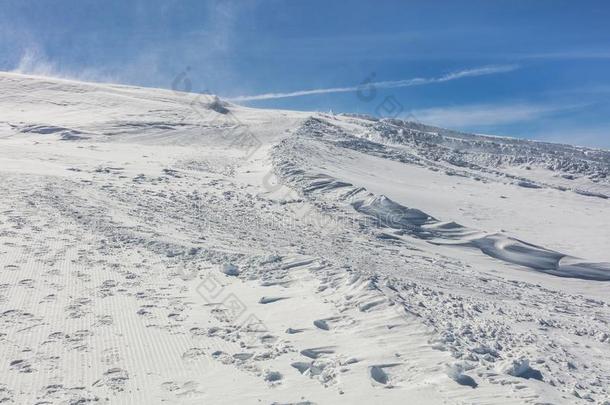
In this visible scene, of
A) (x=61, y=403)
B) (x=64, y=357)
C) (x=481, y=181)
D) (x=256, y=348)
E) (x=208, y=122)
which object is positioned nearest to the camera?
(x=61, y=403)

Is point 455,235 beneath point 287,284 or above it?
above

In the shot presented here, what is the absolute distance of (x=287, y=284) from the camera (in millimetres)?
9641

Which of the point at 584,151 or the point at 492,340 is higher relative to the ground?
the point at 584,151

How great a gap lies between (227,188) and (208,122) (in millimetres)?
20540

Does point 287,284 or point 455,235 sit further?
point 455,235

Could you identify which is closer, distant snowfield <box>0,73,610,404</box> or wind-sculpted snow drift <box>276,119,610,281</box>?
distant snowfield <box>0,73,610,404</box>

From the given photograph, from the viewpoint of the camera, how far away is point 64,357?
21.7ft

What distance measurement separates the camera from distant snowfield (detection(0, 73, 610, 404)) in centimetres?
623

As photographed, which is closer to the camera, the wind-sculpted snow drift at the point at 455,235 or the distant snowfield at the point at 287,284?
the distant snowfield at the point at 287,284

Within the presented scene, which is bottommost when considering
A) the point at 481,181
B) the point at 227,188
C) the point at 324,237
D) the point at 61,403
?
the point at 61,403

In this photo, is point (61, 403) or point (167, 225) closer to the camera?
point (61, 403)

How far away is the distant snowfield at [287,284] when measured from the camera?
6227 millimetres

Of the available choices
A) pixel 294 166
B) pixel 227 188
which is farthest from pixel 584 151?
pixel 227 188

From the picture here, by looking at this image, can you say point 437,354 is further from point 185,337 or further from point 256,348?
point 185,337
